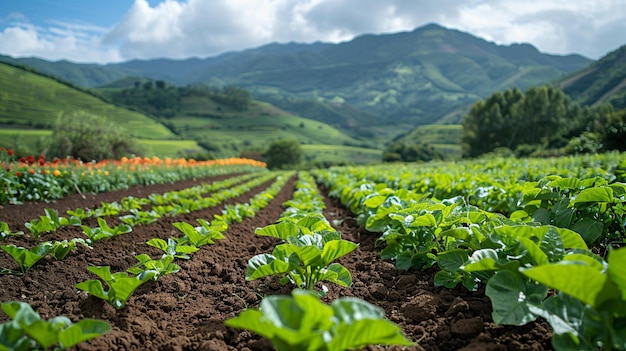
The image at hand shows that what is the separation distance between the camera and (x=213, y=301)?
304cm

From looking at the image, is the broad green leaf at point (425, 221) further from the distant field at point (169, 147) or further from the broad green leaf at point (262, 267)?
the distant field at point (169, 147)

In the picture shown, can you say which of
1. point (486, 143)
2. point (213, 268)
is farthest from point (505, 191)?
point (486, 143)

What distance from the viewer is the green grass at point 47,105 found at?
209 feet

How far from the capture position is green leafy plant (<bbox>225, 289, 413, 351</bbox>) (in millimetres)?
1295

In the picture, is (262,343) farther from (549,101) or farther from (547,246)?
(549,101)

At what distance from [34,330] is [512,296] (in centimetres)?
207

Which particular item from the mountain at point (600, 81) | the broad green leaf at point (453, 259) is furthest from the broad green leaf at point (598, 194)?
the mountain at point (600, 81)

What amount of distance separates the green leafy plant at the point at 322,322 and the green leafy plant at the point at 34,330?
28.0 inches

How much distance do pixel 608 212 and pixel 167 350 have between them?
120 inches

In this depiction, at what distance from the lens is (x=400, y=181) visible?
8688 millimetres

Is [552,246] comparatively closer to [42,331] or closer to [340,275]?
[340,275]

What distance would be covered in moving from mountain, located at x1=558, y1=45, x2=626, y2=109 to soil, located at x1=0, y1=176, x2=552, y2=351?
10310 cm

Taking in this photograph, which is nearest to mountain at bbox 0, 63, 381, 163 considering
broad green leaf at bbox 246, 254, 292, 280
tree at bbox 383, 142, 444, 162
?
tree at bbox 383, 142, 444, 162

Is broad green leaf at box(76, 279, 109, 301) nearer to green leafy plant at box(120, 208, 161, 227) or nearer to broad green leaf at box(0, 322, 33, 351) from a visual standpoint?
broad green leaf at box(0, 322, 33, 351)
